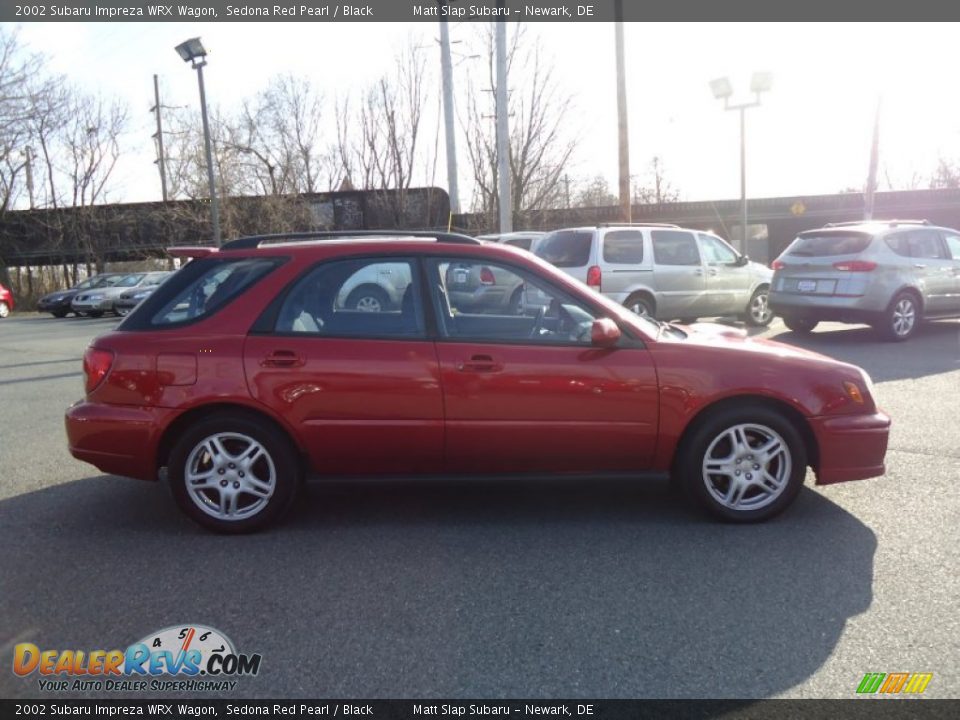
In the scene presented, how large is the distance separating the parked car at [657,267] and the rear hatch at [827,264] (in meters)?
1.19

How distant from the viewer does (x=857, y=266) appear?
10695 mm

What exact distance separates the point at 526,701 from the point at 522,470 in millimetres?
1672

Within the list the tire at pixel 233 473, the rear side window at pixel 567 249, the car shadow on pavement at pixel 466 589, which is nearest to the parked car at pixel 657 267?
the rear side window at pixel 567 249

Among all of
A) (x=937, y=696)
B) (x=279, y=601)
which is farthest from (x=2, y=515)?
(x=937, y=696)

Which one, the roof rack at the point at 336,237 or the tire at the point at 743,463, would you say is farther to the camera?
the roof rack at the point at 336,237

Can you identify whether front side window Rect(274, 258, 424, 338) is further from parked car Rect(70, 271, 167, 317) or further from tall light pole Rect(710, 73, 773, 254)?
parked car Rect(70, 271, 167, 317)

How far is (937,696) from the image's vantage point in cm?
265

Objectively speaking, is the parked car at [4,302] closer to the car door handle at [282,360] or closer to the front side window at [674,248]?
the front side window at [674,248]

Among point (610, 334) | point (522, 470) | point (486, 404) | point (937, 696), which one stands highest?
point (610, 334)

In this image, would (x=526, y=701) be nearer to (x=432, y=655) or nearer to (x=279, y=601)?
(x=432, y=655)

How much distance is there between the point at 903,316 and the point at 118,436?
35.3ft

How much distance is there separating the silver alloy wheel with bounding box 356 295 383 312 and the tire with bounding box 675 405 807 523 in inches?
74.2

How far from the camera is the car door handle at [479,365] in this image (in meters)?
4.07

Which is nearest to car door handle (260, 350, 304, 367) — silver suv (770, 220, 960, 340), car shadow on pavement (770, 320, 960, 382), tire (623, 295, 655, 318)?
car shadow on pavement (770, 320, 960, 382)
